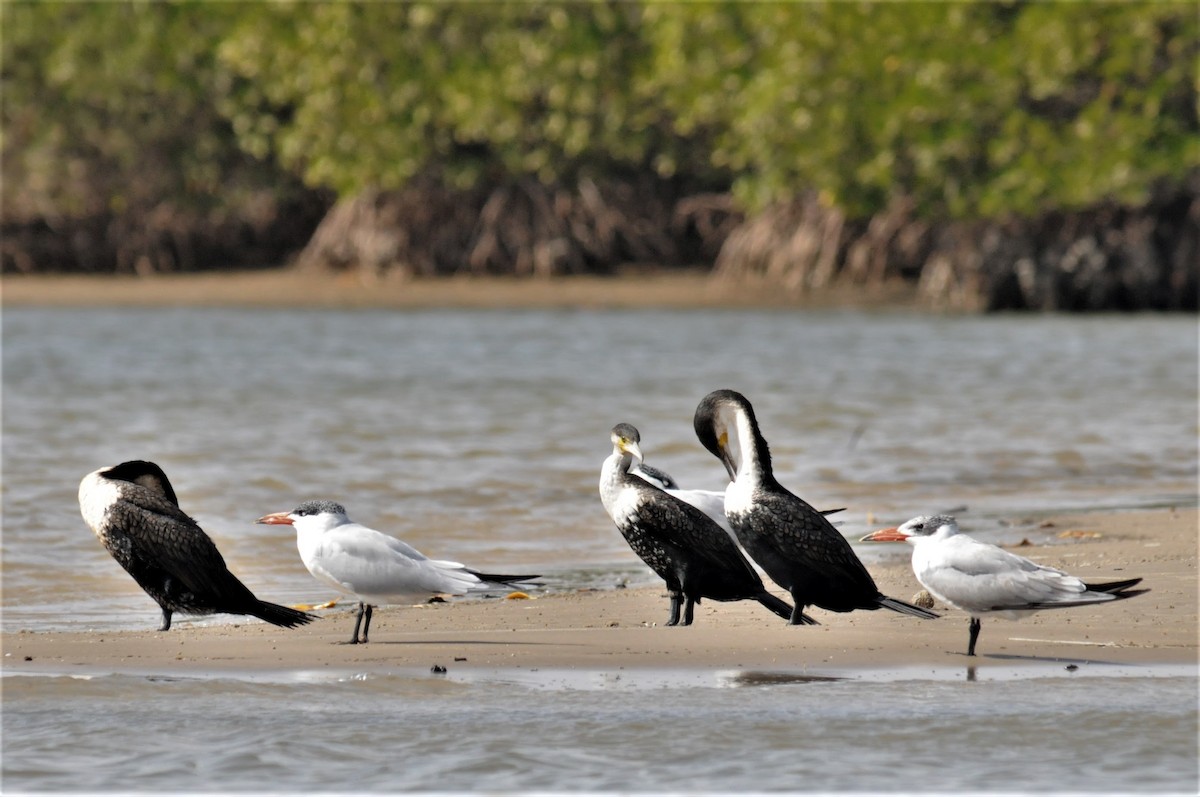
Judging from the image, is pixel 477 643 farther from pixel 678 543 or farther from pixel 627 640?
Answer: pixel 678 543

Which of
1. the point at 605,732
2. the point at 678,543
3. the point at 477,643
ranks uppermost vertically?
the point at 678,543

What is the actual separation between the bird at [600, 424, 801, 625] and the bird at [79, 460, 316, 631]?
1137 mm

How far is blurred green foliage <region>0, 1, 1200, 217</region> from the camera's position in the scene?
88.6 feet

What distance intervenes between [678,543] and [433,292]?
27.0 m

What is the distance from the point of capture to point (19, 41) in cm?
3578

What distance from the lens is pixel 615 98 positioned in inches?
1251

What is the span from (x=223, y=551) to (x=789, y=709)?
4.22 meters

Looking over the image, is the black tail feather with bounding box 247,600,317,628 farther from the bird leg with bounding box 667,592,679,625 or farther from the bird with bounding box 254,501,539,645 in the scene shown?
the bird leg with bounding box 667,592,679,625

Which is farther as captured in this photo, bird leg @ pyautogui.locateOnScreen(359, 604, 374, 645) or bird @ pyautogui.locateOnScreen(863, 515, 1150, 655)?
bird leg @ pyautogui.locateOnScreen(359, 604, 374, 645)

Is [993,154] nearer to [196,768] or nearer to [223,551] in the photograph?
[223,551]

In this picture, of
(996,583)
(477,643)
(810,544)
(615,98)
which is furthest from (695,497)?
(615,98)

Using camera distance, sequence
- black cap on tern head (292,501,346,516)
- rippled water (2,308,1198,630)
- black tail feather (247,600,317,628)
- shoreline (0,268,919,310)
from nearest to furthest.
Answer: black tail feather (247,600,317,628)
black cap on tern head (292,501,346,516)
rippled water (2,308,1198,630)
shoreline (0,268,919,310)

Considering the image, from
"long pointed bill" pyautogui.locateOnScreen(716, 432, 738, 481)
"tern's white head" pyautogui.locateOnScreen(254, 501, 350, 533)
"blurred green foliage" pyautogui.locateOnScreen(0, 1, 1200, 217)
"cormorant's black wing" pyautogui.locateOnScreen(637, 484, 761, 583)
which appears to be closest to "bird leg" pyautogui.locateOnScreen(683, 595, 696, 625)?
"cormorant's black wing" pyautogui.locateOnScreen(637, 484, 761, 583)

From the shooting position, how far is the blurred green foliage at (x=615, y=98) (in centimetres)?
2700
